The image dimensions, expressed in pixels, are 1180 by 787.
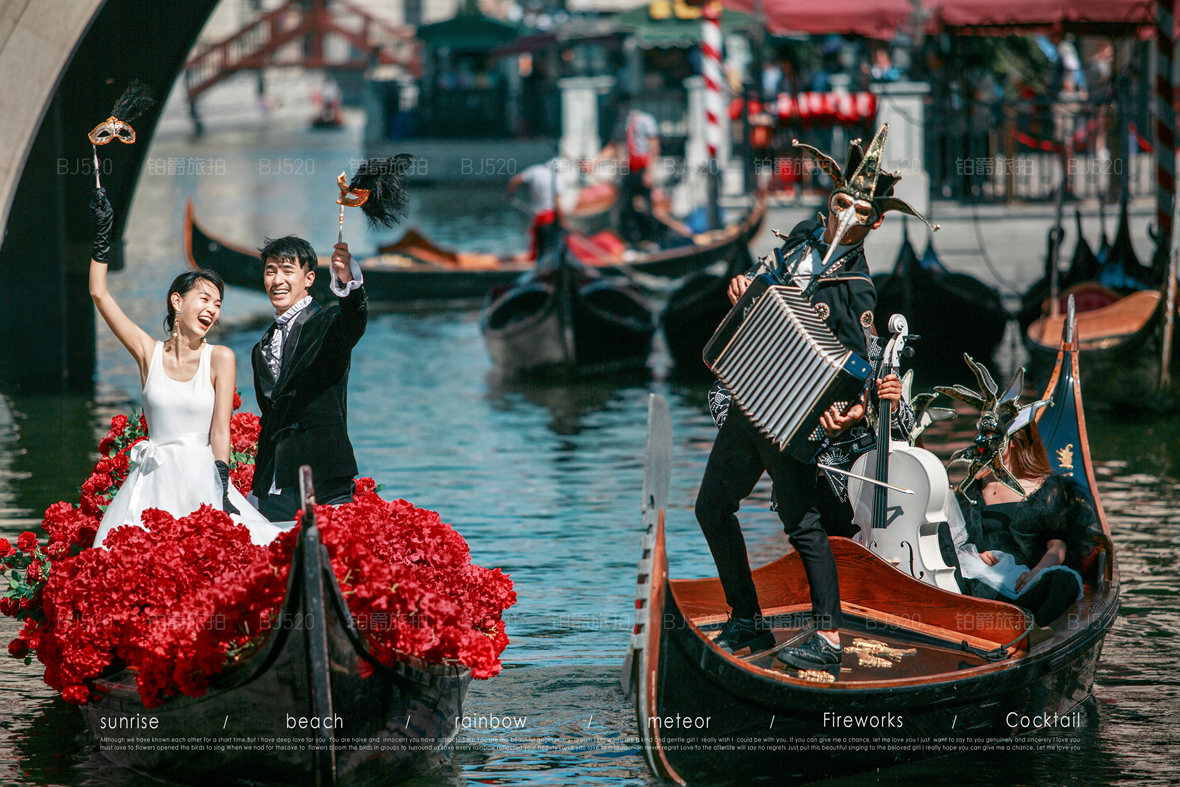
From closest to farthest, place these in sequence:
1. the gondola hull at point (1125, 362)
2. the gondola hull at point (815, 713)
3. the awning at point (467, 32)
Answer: the gondola hull at point (815, 713), the gondola hull at point (1125, 362), the awning at point (467, 32)

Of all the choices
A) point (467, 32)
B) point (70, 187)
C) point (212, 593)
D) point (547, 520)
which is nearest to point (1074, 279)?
point (547, 520)

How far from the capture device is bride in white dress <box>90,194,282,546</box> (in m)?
5.46

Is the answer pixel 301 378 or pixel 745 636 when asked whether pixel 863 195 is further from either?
pixel 301 378

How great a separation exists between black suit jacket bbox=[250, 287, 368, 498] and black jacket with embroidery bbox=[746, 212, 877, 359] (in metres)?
1.38

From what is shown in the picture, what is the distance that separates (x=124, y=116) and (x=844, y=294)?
2371mm

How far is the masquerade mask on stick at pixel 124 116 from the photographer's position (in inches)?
216

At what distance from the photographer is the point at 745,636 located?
5.52m

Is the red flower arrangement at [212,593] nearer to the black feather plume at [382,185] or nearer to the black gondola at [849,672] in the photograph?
the black gondola at [849,672]

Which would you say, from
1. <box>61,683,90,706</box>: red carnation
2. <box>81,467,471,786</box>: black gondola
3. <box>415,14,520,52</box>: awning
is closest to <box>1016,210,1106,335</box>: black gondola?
<box>81,467,471,786</box>: black gondola

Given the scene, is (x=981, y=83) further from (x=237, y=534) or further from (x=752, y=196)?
(x=237, y=534)

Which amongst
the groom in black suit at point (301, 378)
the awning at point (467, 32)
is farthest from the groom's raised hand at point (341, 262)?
the awning at point (467, 32)

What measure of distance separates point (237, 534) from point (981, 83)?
1882 centimetres

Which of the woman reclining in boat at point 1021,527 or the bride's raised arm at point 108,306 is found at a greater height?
the bride's raised arm at point 108,306

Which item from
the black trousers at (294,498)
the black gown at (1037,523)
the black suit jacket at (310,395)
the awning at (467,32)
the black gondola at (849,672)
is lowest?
the black gondola at (849,672)
